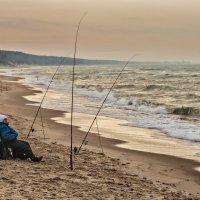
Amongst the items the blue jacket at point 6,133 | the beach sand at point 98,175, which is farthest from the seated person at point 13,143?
the beach sand at point 98,175

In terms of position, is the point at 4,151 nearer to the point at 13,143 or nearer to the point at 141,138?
the point at 13,143

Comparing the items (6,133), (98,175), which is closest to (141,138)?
(98,175)

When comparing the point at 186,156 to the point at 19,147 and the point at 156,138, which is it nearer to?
the point at 156,138

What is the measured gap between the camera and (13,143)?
752 centimetres

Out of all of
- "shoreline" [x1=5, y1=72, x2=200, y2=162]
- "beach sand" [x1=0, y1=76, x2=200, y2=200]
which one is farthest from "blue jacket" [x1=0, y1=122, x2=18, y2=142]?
"shoreline" [x1=5, y1=72, x2=200, y2=162]

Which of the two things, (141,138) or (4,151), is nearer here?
(4,151)

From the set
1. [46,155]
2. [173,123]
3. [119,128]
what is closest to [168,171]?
[46,155]

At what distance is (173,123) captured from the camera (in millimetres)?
14484

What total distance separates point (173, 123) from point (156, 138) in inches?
123

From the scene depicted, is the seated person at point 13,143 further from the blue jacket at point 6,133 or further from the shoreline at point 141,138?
the shoreline at point 141,138

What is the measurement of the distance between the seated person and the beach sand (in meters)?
0.19

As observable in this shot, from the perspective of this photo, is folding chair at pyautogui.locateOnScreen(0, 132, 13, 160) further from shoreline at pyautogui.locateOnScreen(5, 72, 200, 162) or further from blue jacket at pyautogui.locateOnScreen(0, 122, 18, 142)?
shoreline at pyautogui.locateOnScreen(5, 72, 200, 162)

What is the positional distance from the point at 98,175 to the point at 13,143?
5.92 feet

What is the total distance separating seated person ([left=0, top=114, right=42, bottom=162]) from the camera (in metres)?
7.43
